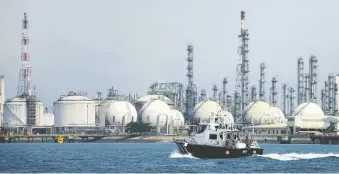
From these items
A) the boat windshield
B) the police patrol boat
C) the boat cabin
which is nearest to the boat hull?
the police patrol boat

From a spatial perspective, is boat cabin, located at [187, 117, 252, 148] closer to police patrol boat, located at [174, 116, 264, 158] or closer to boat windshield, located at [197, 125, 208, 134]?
police patrol boat, located at [174, 116, 264, 158]

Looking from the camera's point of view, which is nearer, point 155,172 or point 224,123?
point 155,172

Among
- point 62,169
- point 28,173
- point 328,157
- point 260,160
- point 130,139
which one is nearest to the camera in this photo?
point 28,173

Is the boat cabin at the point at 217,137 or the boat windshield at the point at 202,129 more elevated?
the boat windshield at the point at 202,129

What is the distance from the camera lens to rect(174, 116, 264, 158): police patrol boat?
78188 mm

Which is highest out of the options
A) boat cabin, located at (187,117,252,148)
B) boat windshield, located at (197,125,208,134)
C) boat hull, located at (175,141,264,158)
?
boat windshield, located at (197,125,208,134)

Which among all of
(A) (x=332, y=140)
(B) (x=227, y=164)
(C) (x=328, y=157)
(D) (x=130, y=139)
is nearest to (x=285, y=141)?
(A) (x=332, y=140)

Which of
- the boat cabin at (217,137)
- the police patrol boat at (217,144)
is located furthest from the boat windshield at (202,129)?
the boat cabin at (217,137)

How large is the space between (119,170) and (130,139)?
129m

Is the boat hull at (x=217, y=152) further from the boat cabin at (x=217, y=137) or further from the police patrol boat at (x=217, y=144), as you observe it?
the boat cabin at (x=217, y=137)

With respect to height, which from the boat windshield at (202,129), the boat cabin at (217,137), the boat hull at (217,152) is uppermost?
the boat windshield at (202,129)

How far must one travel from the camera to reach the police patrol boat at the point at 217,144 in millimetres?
78188

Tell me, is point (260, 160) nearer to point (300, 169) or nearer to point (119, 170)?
point (300, 169)

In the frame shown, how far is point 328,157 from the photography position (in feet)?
266
